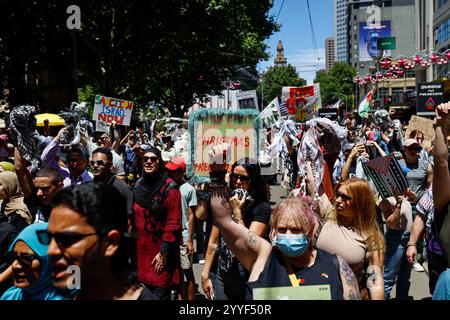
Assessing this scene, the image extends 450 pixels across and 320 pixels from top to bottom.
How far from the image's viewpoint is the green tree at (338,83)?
352 ft

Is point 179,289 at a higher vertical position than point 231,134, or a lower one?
lower

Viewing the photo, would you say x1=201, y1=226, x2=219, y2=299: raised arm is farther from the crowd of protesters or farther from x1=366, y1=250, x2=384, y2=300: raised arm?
x1=366, y1=250, x2=384, y2=300: raised arm

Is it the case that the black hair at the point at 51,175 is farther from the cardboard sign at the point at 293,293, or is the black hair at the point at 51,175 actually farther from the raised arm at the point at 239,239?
the cardboard sign at the point at 293,293

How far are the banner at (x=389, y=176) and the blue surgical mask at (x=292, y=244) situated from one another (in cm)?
171

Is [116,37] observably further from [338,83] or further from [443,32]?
[338,83]

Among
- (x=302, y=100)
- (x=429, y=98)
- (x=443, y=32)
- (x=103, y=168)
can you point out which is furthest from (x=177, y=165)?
(x=443, y=32)

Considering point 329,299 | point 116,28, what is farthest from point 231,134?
point 116,28

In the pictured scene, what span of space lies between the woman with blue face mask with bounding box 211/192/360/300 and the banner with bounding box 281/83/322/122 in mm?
8084

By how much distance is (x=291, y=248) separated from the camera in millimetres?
2650

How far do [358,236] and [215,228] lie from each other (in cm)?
118

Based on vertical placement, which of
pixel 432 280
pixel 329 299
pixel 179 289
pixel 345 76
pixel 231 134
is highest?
pixel 345 76

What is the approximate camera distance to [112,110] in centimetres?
994
